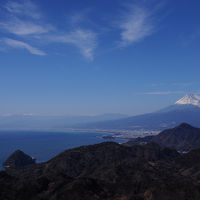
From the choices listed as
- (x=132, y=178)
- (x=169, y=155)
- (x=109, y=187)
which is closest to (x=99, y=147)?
(x=169, y=155)

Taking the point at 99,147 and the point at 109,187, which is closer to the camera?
the point at 109,187

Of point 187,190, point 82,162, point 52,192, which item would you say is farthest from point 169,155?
point 52,192

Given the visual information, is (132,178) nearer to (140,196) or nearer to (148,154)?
(140,196)

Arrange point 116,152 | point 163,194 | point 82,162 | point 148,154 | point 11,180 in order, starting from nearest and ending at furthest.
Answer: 1. point 163,194
2. point 11,180
3. point 82,162
4. point 116,152
5. point 148,154

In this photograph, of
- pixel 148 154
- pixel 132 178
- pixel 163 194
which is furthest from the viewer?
pixel 148 154

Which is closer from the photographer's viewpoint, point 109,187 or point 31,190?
point 31,190

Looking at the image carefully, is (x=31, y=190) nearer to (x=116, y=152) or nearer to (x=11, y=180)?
(x=11, y=180)

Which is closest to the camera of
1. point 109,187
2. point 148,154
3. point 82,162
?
point 109,187

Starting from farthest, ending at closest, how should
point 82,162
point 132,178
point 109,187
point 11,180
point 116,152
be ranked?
1. point 116,152
2. point 82,162
3. point 132,178
4. point 11,180
5. point 109,187
